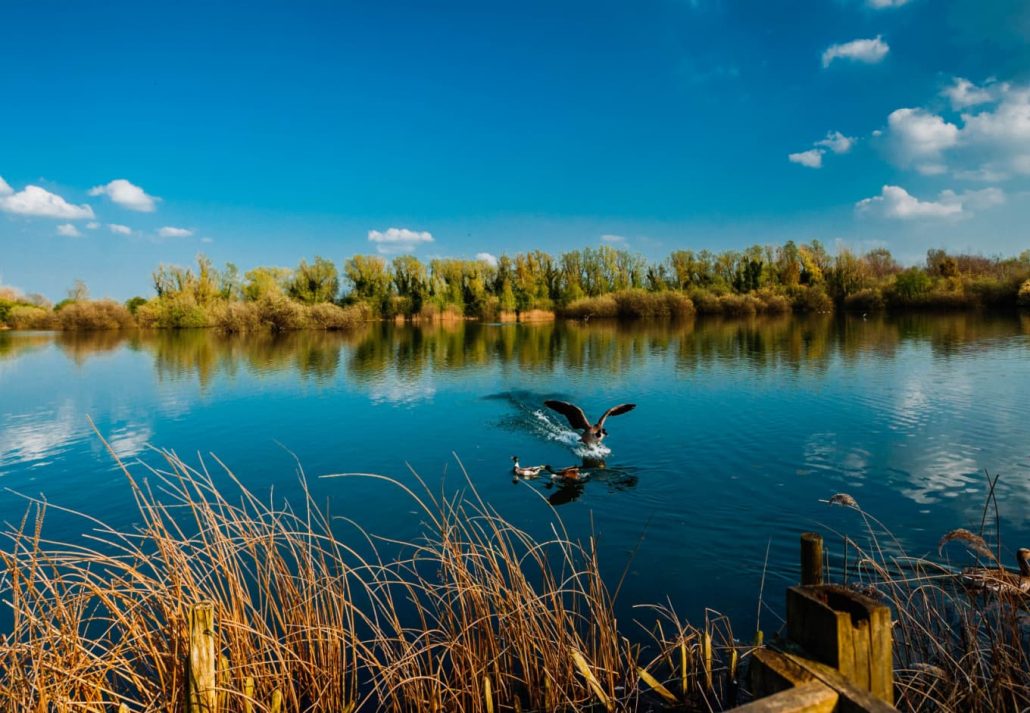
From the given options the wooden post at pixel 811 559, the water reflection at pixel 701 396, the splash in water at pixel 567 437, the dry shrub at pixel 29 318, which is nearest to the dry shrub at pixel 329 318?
the water reflection at pixel 701 396

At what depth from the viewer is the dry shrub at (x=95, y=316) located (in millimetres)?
69125

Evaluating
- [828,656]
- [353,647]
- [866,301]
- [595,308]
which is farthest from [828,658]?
[866,301]

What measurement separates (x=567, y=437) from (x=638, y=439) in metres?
2.06

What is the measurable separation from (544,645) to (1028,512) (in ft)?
28.2

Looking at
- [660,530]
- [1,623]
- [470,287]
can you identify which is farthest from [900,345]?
[470,287]

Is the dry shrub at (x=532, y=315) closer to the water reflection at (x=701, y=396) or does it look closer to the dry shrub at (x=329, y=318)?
the dry shrub at (x=329, y=318)

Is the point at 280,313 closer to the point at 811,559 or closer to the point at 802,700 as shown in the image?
the point at 811,559

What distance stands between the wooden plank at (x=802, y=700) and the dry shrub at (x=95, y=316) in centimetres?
8519

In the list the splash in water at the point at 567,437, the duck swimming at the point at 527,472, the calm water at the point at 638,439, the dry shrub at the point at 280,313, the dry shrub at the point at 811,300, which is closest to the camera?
the calm water at the point at 638,439

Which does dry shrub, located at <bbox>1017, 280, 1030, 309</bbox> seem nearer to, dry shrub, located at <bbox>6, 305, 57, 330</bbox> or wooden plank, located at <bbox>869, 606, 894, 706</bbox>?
wooden plank, located at <bbox>869, 606, 894, 706</bbox>

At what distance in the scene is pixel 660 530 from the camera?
27.6 feet

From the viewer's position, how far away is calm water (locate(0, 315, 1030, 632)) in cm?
828

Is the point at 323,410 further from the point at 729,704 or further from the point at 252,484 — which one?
the point at 729,704

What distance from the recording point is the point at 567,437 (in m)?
14.9
